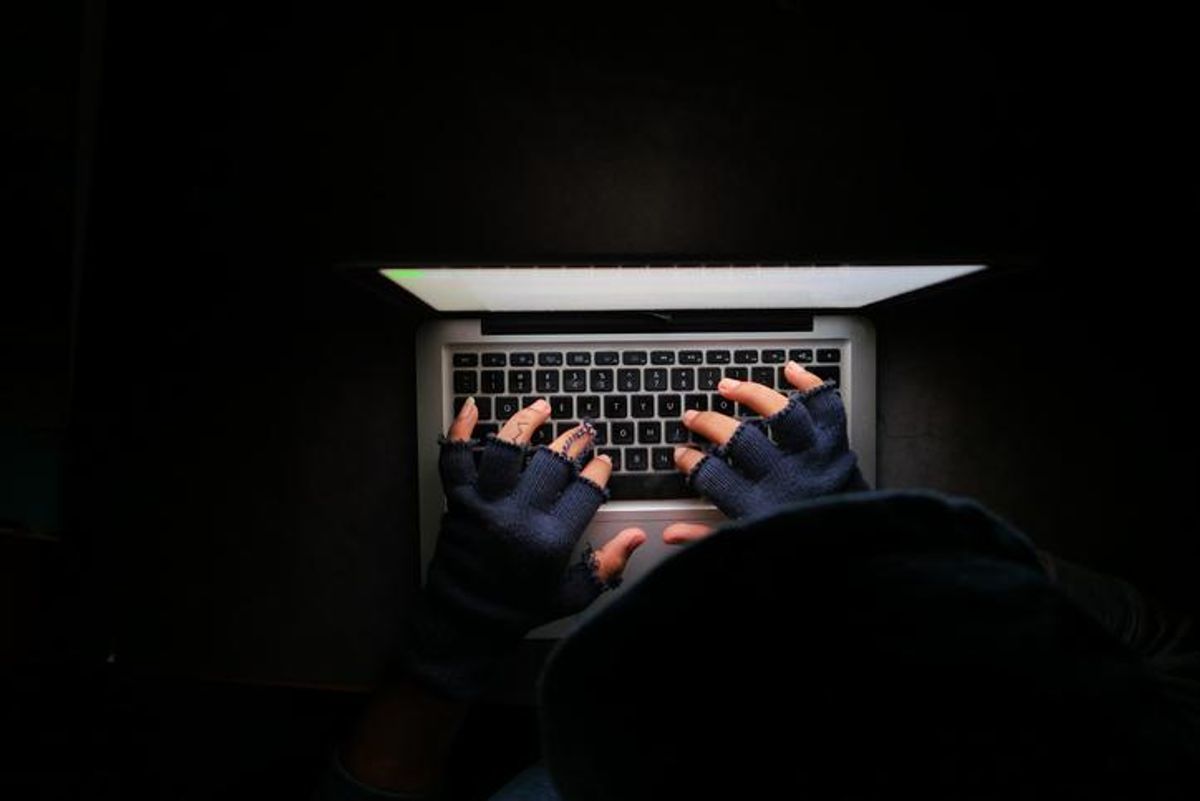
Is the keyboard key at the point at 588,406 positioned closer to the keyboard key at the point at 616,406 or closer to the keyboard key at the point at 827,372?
the keyboard key at the point at 616,406

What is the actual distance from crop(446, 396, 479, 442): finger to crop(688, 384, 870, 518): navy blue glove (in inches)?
8.5

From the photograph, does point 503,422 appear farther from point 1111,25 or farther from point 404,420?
point 1111,25

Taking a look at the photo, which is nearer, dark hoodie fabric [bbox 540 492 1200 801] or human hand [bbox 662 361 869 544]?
dark hoodie fabric [bbox 540 492 1200 801]

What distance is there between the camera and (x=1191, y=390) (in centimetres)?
66

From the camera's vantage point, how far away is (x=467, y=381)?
0.61 m

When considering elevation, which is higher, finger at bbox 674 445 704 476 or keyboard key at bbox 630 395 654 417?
keyboard key at bbox 630 395 654 417

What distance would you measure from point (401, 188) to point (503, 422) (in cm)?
26

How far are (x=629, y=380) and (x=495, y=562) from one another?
0.21 metres

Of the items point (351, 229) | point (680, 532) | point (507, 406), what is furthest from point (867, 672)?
point (351, 229)

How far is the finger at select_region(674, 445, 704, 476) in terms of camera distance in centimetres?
60

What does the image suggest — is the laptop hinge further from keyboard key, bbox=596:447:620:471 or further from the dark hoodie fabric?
the dark hoodie fabric

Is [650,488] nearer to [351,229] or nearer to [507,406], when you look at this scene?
[507,406]

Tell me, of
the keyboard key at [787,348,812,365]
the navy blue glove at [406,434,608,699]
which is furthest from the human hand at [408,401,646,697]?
the keyboard key at [787,348,812,365]

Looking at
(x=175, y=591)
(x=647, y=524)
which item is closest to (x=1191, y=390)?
(x=647, y=524)
